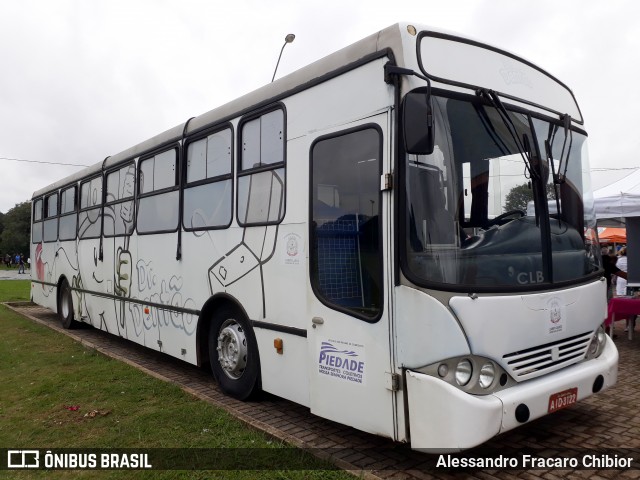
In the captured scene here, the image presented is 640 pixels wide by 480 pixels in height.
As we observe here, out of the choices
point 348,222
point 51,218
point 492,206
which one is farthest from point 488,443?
point 51,218

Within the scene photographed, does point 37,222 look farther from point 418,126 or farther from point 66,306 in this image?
point 418,126

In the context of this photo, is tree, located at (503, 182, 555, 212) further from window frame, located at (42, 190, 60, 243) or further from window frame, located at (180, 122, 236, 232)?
window frame, located at (42, 190, 60, 243)

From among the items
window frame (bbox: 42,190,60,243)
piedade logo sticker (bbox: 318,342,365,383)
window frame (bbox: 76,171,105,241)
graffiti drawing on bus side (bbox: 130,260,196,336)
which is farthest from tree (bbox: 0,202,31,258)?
piedade logo sticker (bbox: 318,342,365,383)

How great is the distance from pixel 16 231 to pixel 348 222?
248 feet

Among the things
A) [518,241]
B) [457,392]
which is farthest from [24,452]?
[518,241]

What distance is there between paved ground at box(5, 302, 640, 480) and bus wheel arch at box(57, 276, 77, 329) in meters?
5.50

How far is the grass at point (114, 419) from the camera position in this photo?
154 inches

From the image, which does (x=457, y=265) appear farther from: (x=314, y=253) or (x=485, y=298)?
(x=314, y=253)

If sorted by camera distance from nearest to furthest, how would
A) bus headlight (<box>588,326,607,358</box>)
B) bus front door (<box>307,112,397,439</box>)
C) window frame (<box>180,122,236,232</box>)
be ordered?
bus front door (<box>307,112,397,439</box>) < bus headlight (<box>588,326,607,358</box>) < window frame (<box>180,122,236,232</box>)

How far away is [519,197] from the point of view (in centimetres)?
397

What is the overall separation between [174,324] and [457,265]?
412 cm

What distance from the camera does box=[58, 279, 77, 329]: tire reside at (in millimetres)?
10352

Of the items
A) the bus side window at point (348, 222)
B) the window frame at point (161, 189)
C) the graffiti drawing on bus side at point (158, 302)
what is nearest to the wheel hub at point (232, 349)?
the graffiti drawing on bus side at point (158, 302)

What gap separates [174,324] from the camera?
20.9 ft
